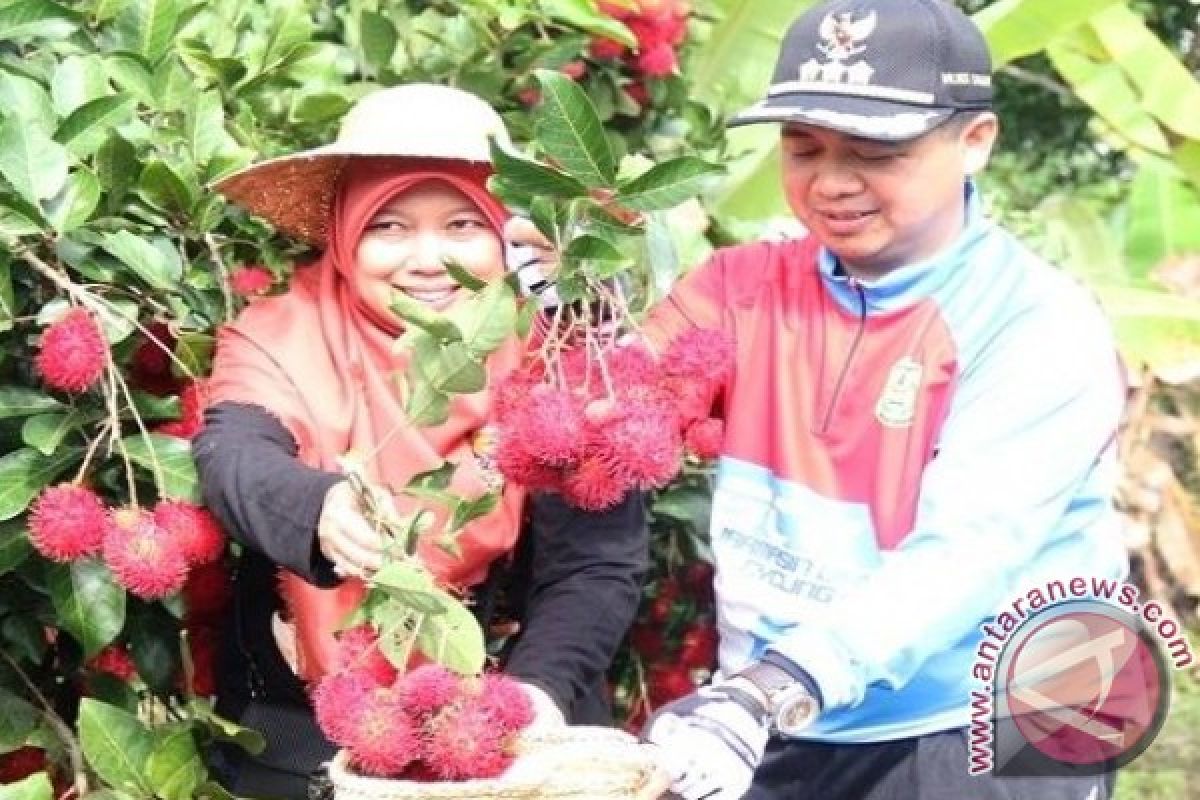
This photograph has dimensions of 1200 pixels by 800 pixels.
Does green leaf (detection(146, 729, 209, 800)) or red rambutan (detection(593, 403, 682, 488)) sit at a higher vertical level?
red rambutan (detection(593, 403, 682, 488))

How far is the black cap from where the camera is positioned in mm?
2029

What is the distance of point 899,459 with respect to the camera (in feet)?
6.75

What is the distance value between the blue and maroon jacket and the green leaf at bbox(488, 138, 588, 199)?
1.10ft

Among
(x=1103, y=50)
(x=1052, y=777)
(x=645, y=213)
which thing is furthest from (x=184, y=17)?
(x=1103, y=50)

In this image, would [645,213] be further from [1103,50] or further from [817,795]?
[1103,50]

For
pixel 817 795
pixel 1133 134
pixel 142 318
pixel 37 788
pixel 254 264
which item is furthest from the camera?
pixel 1133 134

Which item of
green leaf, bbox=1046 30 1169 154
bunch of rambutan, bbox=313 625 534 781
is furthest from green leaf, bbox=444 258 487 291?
green leaf, bbox=1046 30 1169 154

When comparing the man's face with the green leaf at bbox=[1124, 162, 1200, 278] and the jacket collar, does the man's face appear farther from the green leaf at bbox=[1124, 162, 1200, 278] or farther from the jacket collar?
the green leaf at bbox=[1124, 162, 1200, 278]

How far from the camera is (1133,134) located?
4.77 metres

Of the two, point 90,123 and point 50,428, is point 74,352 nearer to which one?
point 50,428

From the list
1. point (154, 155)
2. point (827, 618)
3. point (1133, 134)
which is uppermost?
point (154, 155)

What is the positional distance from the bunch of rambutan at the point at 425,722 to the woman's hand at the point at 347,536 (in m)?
0.11

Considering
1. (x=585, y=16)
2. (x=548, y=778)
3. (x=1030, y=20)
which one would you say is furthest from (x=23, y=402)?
(x=1030, y=20)

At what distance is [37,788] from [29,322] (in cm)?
56
